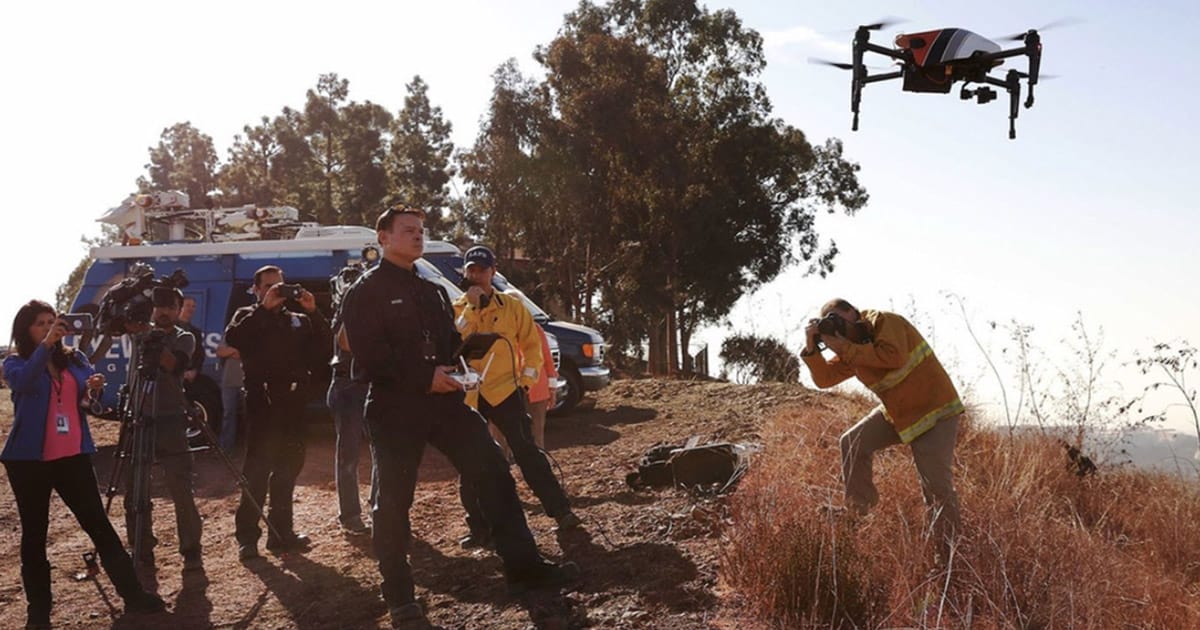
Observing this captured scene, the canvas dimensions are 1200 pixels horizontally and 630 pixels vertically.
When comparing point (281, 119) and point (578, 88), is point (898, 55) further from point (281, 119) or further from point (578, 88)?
point (281, 119)

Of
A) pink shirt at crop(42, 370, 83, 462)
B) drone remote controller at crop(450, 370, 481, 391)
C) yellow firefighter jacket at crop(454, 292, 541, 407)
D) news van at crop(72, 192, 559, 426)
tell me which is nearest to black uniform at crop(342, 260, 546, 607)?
drone remote controller at crop(450, 370, 481, 391)

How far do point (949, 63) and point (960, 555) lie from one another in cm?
1272

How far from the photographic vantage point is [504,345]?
22.8ft

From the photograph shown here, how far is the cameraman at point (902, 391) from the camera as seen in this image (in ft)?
20.7

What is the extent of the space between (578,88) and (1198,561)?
74.7ft

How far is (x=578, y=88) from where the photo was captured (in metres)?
29.5

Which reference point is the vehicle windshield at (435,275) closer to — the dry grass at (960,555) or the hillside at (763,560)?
the hillside at (763,560)

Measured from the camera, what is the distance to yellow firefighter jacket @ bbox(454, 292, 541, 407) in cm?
688

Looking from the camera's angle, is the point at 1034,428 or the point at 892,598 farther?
the point at 1034,428

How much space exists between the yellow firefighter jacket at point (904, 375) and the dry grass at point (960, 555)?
58 centimetres

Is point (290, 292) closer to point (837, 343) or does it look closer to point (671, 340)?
point (837, 343)

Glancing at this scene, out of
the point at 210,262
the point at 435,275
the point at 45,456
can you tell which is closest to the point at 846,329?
the point at 45,456

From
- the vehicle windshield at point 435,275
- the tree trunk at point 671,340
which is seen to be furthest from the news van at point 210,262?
the tree trunk at point 671,340

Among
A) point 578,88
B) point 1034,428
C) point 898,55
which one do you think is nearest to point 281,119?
point 578,88
